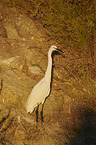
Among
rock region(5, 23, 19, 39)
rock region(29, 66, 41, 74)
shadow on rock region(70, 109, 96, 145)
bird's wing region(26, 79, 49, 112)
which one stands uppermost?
rock region(5, 23, 19, 39)

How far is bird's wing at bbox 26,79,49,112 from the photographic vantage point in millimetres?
2451

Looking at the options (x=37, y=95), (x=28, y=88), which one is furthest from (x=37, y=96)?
(x=28, y=88)

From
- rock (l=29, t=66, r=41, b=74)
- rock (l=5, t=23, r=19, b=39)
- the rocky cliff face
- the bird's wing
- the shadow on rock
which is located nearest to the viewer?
the rocky cliff face

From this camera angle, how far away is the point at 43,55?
3.66 metres

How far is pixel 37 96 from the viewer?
2525 mm

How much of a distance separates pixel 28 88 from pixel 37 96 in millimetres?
360

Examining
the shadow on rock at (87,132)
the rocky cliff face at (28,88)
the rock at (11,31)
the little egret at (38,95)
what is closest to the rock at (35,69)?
the rocky cliff face at (28,88)

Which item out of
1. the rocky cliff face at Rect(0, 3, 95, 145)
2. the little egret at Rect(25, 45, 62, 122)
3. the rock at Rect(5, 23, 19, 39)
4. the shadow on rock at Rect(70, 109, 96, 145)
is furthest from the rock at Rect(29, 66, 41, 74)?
the shadow on rock at Rect(70, 109, 96, 145)

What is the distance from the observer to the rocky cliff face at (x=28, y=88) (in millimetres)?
2203

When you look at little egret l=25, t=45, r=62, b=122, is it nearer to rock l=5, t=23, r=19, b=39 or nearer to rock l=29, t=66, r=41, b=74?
rock l=29, t=66, r=41, b=74

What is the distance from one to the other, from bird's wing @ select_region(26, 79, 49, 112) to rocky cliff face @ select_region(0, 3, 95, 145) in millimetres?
137

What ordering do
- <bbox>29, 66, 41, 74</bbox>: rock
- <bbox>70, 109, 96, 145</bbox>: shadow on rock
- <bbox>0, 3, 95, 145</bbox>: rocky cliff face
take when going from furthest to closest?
<bbox>29, 66, 41, 74</bbox>: rock
<bbox>70, 109, 96, 145</bbox>: shadow on rock
<bbox>0, 3, 95, 145</bbox>: rocky cliff face

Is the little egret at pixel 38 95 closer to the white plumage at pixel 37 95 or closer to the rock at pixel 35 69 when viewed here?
the white plumage at pixel 37 95

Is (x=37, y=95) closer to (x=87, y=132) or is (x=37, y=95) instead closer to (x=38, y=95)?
(x=38, y=95)
